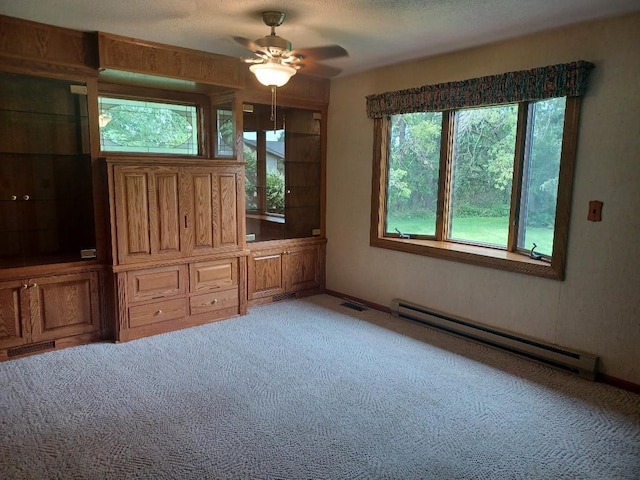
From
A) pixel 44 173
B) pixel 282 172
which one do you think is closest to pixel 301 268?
pixel 282 172

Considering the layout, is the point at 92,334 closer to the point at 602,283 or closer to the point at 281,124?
the point at 281,124

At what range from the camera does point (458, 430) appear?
2527mm

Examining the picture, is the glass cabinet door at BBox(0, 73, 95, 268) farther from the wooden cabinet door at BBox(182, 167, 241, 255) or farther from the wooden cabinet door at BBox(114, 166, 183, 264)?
the wooden cabinet door at BBox(182, 167, 241, 255)

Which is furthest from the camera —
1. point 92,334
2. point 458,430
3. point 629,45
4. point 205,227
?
point 205,227

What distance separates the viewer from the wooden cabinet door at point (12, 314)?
3.31 meters

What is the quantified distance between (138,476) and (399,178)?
341 cm

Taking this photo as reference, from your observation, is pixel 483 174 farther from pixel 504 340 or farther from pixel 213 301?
pixel 213 301

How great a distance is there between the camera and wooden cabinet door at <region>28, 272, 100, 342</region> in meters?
3.45

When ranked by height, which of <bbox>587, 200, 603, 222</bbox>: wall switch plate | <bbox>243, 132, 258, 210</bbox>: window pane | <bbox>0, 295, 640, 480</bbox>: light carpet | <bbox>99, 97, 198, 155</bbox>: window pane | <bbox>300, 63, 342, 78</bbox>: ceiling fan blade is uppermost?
<bbox>300, 63, 342, 78</bbox>: ceiling fan blade

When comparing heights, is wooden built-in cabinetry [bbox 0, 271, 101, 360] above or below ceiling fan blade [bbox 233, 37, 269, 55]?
below

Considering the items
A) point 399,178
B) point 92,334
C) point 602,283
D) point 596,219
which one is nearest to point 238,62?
point 399,178

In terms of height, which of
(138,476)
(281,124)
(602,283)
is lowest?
(138,476)

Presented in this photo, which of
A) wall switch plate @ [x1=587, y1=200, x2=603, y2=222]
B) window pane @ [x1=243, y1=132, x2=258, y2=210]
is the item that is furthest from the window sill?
window pane @ [x1=243, y1=132, x2=258, y2=210]

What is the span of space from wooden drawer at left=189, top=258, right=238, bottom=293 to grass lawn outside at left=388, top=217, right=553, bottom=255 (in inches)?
68.9
